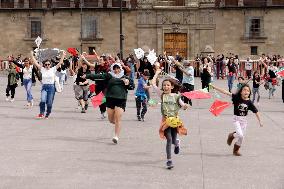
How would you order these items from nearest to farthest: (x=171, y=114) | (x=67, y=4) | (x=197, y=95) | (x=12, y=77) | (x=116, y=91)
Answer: (x=171, y=114) < (x=197, y=95) < (x=116, y=91) < (x=12, y=77) < (x=67, y=4)

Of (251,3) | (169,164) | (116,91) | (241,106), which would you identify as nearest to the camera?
(169,164)

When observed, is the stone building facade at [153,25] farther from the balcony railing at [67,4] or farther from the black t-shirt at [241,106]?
the black t-shirt at [241,106]

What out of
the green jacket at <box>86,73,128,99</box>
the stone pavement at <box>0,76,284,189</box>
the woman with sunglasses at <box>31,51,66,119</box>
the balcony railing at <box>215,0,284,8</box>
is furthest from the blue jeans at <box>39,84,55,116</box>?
the balcony railing at <box>215,0,284,8</box>

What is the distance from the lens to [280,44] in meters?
47.1

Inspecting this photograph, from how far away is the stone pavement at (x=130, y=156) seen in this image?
819 cm

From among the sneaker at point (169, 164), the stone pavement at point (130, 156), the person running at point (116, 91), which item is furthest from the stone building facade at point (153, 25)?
the sneaker at point (169, 164)

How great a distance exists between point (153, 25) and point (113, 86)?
36.5 meters

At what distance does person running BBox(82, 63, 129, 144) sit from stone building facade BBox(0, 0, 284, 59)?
113 ft

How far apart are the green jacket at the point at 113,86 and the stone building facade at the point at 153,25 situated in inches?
1360

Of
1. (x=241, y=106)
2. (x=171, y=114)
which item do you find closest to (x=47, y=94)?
(x=241, y=106)

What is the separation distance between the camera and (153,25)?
48.0 meters

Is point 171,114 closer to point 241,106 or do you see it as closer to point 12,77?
point 241,106

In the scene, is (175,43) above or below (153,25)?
below

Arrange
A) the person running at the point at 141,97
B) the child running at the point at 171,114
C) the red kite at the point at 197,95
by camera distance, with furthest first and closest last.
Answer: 1. the person running at the point at 141,97
2. the red kite at the point at 197,95
3. the child running at the point at 171,114
